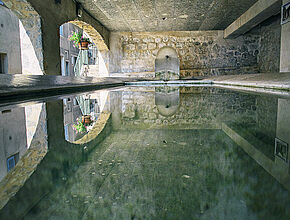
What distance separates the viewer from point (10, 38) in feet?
32.5

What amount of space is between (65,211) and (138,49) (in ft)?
36.2

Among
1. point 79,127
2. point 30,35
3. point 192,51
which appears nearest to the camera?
point 79,127

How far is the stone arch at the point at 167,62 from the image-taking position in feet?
26.2

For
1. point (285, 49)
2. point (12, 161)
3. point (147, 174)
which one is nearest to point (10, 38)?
point (285, 49)

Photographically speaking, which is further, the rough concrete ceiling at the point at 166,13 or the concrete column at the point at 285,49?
the rough concrete ceiling at the point at 166,13

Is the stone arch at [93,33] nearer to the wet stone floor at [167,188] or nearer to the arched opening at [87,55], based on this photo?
the arched opening at [87,55]

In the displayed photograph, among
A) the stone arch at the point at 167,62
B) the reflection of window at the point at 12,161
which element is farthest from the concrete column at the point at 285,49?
the reflection of window at the point at 12,161

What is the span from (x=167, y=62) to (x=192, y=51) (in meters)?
3.28

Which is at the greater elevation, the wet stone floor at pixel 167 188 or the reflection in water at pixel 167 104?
the reflection in water at pixel 167 104

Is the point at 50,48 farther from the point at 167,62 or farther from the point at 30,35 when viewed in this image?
the point at 167,62

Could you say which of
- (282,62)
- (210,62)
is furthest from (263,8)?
(210,62)

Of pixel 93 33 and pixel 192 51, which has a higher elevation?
pixel 93 33

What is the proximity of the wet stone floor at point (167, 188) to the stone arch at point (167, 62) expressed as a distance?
293 inches

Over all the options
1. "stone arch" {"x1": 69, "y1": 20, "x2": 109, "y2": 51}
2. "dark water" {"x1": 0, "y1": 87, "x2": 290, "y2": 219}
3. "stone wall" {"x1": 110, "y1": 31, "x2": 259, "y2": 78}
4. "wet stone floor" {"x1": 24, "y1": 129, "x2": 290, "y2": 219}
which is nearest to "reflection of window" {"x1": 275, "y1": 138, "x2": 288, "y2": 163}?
"dark water" {"x1": 0, "y1": 87, "x2": 290, "y2": 219}
